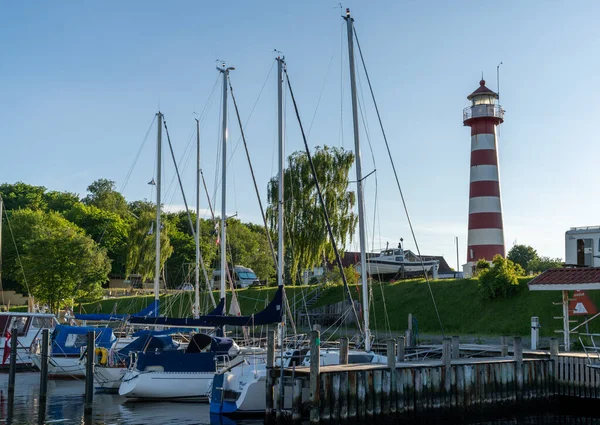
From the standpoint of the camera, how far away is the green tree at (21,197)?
10019 centimetres

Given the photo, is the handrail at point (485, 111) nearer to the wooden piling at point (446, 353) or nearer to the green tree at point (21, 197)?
the wooden piling at point (446, 353)

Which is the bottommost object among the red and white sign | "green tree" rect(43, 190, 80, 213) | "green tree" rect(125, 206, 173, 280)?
the red and white sign

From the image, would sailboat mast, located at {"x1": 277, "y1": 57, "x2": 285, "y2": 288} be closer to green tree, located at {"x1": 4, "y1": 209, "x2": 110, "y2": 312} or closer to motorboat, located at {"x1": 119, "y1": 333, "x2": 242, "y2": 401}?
motorboat, located at {"x1": 119, "y1": 333, "x2": 242, "y2": 401}

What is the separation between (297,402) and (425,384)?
4.53 meters

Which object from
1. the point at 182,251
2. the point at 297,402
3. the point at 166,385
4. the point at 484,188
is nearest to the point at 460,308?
the point at 484,188

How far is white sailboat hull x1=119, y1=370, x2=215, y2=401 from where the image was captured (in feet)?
80.8

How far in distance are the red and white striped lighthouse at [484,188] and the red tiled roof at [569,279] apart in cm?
1946

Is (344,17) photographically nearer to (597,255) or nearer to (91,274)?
(597,255)

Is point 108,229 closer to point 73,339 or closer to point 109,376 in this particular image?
point 73,339

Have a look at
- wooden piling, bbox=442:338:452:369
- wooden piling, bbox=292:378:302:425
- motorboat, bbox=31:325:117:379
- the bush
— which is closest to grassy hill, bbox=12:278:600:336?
the bush

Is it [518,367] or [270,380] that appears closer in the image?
[270,380]

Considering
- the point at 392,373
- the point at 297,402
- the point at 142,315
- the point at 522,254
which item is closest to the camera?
the point at 297,402

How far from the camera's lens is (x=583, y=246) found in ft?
128

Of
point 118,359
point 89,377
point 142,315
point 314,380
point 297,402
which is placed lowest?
→ point 297,402
